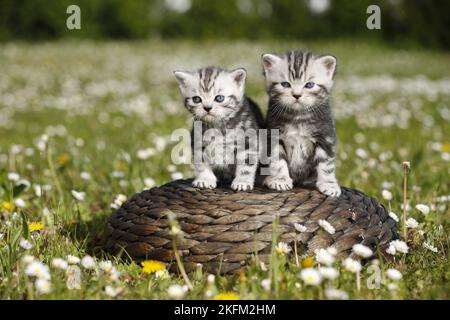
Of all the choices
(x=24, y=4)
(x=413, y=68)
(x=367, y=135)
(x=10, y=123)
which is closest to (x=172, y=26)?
(x=24, y=4)

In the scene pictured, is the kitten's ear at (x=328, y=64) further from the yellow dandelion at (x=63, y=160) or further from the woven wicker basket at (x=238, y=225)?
the yellow dandelion at (x=63, y=160)

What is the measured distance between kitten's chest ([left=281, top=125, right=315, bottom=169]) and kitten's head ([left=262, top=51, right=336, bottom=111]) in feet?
0.44

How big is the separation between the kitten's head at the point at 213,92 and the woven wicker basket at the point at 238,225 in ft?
1.63

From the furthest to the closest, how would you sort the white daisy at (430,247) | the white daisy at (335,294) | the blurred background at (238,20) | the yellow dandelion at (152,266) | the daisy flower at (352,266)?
the blurred background at (238,20) → the white daisy at (430,247) → the yellow dandelion at (152,266) → the daisy flower at (352,266) → the white daisy at (335,294)

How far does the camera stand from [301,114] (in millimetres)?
3557

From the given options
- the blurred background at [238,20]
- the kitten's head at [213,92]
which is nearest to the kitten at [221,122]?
the kitten's head at [213,92]

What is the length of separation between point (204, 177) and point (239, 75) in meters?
0.71

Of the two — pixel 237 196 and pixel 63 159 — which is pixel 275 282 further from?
pixel 63 159

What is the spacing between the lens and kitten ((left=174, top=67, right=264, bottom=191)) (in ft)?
11.6

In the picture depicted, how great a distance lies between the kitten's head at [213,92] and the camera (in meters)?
3.54

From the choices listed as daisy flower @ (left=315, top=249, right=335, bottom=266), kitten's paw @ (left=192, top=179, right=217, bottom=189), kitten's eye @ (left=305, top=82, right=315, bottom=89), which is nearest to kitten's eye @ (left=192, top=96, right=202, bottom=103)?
kitten's paw @ (left=192, top=179, right=217, bottom=189)

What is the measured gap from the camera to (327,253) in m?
3.00

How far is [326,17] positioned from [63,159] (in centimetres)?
2633

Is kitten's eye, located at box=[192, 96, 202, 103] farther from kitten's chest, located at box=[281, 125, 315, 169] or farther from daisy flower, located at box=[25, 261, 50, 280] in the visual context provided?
daisy flower, located at box=[25, 261, 50, 280]
